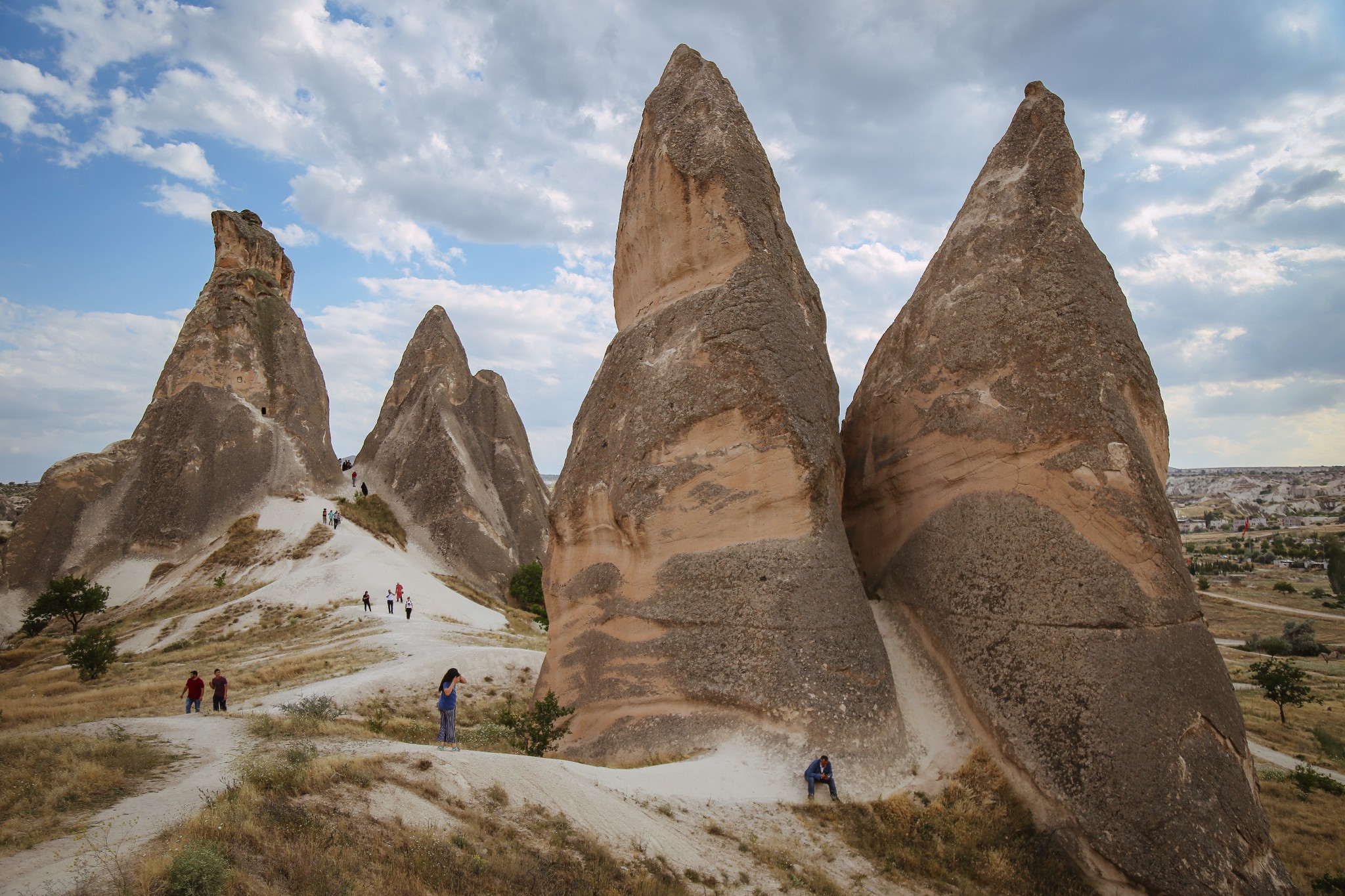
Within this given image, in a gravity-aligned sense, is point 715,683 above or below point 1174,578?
below

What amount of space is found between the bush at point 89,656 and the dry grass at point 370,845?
12759 mm

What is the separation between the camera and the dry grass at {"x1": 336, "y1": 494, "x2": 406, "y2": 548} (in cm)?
2983

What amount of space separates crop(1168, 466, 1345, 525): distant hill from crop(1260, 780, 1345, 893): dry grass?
3559 inches

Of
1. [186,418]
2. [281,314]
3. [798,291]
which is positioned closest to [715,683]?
[798,291]

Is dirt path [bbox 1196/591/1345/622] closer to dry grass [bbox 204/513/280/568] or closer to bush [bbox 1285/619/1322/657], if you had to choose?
bush [bbox 1285/619/1322/657]

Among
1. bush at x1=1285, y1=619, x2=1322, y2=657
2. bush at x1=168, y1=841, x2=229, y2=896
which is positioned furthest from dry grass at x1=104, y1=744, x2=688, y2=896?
bush at x1=1285, y1=619, x2=1322, y2=657

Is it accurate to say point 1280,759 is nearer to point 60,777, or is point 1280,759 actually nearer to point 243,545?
point 60,777

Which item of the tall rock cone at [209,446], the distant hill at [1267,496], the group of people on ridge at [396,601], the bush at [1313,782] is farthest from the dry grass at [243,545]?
the distant hill at [1267,496]

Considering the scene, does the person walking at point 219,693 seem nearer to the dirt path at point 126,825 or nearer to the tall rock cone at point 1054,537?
the dirt path at point 126,825

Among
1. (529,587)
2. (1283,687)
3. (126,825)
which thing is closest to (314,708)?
(126,825)

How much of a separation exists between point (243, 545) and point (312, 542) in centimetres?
212

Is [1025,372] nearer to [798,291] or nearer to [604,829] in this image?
[798,291]

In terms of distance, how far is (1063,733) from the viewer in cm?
775

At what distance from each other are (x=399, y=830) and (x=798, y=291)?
9096 mm
